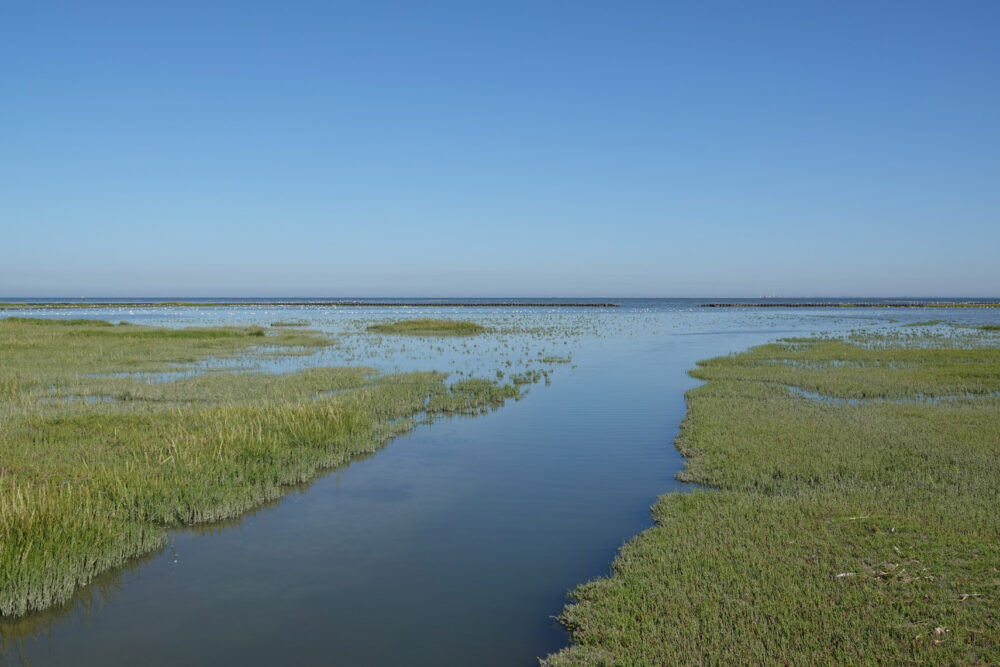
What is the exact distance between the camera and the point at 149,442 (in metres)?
15.9

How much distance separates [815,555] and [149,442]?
15.3m

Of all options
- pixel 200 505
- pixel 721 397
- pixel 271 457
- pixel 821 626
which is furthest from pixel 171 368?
pixel 821 626

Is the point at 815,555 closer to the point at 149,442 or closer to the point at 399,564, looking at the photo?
the point at 399,564

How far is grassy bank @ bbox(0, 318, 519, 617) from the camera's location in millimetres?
9844

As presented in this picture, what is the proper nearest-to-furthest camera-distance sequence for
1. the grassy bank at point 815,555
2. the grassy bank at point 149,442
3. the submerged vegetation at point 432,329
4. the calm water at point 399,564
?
the grassy bank at point 815,555, the calm water at point 399,564, the grassy bank at point 149,442, the submerged vegetation at point 432,329

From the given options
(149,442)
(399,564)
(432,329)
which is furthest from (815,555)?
(432,329)

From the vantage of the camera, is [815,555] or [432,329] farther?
[432,329]

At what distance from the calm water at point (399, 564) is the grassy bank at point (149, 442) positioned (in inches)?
23.3

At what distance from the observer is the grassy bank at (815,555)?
24.4 feet

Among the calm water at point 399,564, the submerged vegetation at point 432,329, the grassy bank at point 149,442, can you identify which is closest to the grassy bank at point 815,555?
the calm water at point 399,564

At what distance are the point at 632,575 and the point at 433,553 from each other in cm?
364

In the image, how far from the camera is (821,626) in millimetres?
7711

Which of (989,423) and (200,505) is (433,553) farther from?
(989,423)

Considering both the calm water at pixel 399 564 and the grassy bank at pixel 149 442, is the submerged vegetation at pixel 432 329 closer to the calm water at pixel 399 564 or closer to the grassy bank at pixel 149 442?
the grassy bank at pixel 149 442
